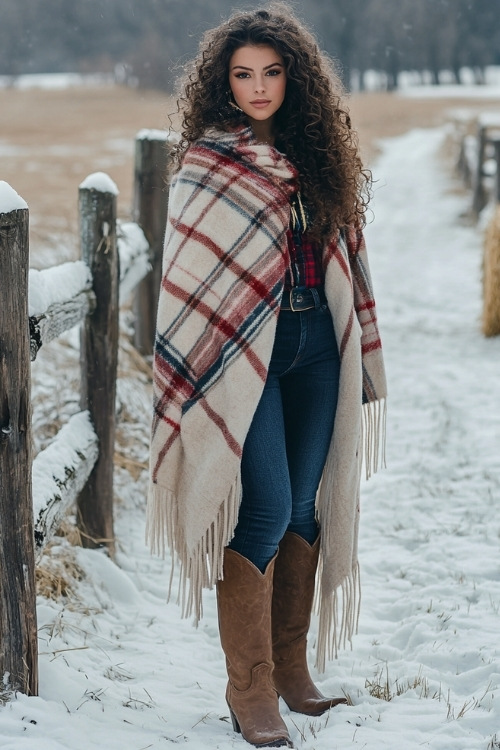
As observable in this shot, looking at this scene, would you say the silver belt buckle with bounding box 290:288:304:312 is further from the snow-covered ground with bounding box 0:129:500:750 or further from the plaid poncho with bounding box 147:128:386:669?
the snow-covered ground with bounding box 0:129:500:750

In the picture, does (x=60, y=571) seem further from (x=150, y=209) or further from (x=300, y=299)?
(x=150, y=209)

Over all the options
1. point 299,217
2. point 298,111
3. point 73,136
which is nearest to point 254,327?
point 299,217

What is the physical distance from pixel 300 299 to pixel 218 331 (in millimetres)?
232

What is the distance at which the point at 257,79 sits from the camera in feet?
7.63

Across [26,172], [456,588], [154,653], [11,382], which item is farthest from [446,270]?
[26,172]

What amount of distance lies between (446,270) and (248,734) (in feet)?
24.8

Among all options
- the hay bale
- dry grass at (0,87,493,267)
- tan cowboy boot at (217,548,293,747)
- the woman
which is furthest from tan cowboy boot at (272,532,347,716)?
the hay bale

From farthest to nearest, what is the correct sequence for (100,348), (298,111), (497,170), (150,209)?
(497,170) → (150,209) → (100,348) → (298,111)

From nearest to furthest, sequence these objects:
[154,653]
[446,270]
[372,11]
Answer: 1. [154,653]
2. [446,270]
3. [372,11]

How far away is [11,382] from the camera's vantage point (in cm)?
212

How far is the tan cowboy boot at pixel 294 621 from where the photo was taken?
8.32 feet

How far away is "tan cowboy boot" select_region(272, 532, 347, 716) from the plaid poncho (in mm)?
249

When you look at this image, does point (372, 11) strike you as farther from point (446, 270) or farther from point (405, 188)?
point (446, 270)

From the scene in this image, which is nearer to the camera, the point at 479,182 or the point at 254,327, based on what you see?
the point at 254,327
